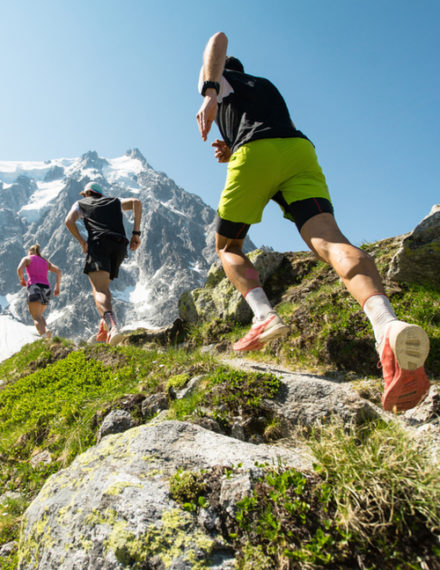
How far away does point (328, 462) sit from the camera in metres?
2.09

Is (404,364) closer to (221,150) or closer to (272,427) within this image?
(272,427)

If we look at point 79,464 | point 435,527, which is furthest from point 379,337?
point 79,464

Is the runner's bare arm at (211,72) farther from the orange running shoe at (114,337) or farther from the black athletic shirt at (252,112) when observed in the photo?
the orange running shoe at (114,337)

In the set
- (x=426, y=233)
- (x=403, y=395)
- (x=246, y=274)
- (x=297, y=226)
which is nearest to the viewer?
(x=403, y=395)

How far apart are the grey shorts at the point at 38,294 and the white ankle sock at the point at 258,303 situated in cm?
925

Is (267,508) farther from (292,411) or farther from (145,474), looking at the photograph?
(292,411)

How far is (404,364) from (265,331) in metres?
1.36

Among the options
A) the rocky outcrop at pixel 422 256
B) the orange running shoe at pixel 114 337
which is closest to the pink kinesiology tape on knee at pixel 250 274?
the rocky outcrop at pixel 422 256

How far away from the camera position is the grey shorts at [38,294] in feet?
36.0

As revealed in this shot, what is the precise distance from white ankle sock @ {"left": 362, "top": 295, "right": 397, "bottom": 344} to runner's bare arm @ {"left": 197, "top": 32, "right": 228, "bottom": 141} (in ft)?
7.11

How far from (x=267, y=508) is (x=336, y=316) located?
3.37m

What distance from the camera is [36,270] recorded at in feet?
37.2

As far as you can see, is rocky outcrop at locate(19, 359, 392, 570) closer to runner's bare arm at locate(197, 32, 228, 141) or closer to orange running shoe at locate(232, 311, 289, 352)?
orange running shoe at locate(232, 311, 289, 352)

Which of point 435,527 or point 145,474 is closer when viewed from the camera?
point 435,527
